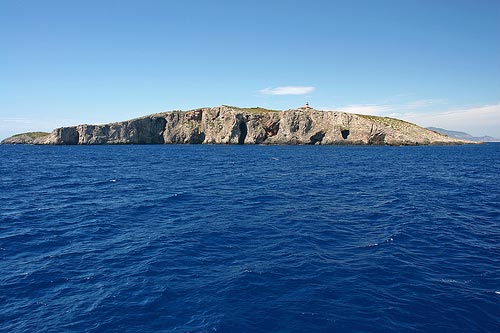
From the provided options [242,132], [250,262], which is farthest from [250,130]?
[250,262]

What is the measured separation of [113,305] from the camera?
14.8 m

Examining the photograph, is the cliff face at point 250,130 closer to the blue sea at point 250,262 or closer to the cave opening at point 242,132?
the cave opening at point 242,132

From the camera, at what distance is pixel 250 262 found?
1953 cm

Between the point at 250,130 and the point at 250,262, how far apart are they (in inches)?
6016

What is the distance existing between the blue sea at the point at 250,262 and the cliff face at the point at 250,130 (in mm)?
→ 118535

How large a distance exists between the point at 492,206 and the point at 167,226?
33.4 m

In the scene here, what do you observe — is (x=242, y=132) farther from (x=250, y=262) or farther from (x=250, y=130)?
(x=250, y=262)

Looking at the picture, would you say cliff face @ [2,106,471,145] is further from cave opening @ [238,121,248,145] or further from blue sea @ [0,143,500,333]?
blue sea @ [0,143,500,333]

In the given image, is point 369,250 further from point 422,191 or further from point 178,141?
point 178,141

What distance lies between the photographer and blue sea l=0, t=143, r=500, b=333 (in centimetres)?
1388

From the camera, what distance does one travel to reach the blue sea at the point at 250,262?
13875 mm

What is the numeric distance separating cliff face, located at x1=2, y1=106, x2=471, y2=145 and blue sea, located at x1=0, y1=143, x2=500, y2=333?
389 feet

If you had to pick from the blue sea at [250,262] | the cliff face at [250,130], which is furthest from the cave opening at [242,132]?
the blue sea at [250,262]

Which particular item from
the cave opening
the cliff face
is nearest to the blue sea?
the cliff face
